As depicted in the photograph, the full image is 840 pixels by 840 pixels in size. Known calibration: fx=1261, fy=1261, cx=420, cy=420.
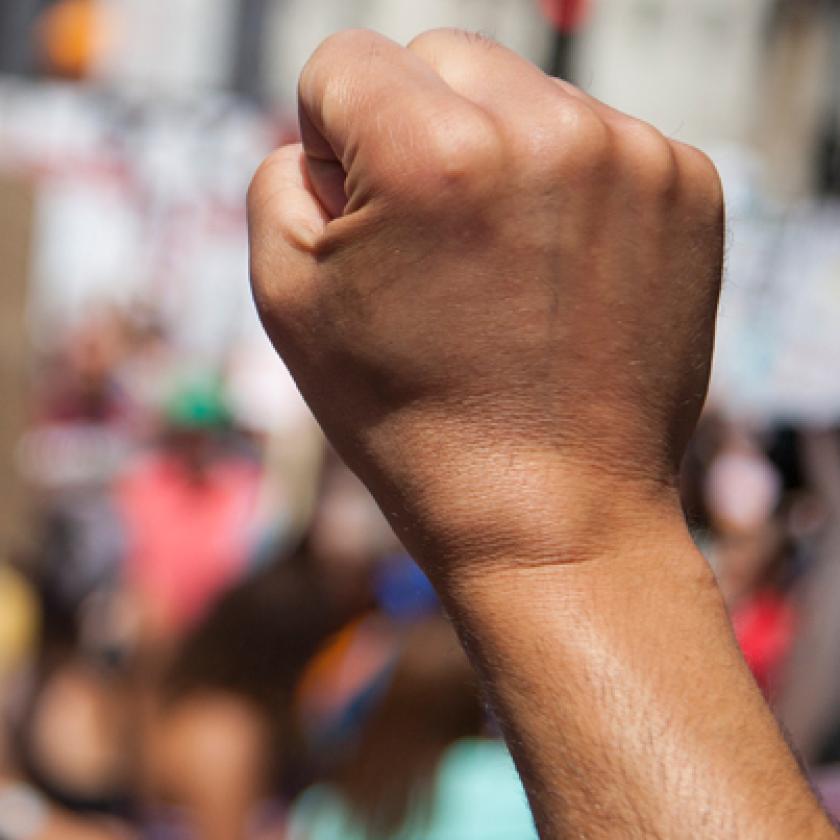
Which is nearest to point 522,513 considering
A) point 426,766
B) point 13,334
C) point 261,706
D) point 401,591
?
point 426,766

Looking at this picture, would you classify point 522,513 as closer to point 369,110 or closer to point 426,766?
point 369,110

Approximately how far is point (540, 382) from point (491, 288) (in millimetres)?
56

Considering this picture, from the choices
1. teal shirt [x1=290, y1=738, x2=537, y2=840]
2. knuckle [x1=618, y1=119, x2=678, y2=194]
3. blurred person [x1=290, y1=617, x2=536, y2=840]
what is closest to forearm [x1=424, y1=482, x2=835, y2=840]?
knuckle [x1=618, y1=119, x2=678, y2=194]

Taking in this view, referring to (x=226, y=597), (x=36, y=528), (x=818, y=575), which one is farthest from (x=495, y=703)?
(x=36, y=528)

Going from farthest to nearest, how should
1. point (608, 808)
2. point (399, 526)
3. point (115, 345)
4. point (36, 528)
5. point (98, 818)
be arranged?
point (115, 345)
point (36, 528)
point (98, 818)
point (399, 526)
point (608, 808)

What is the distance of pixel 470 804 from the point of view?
2.02 meters

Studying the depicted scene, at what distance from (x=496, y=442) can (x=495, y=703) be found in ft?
0.44

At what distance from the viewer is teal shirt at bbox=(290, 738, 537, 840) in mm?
1991

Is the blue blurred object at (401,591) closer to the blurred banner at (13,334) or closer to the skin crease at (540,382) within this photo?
the blurred banner at (13,334)

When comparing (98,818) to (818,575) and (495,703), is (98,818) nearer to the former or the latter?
(818,575)

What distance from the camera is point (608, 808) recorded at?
596mm

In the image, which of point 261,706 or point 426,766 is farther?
point 261,706

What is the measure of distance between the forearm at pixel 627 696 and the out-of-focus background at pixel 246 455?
26 cm

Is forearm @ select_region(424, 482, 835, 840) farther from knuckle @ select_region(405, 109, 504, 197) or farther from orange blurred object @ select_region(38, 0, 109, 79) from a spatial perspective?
orange blurred object @ select_region(38, 0, 109, 79)
